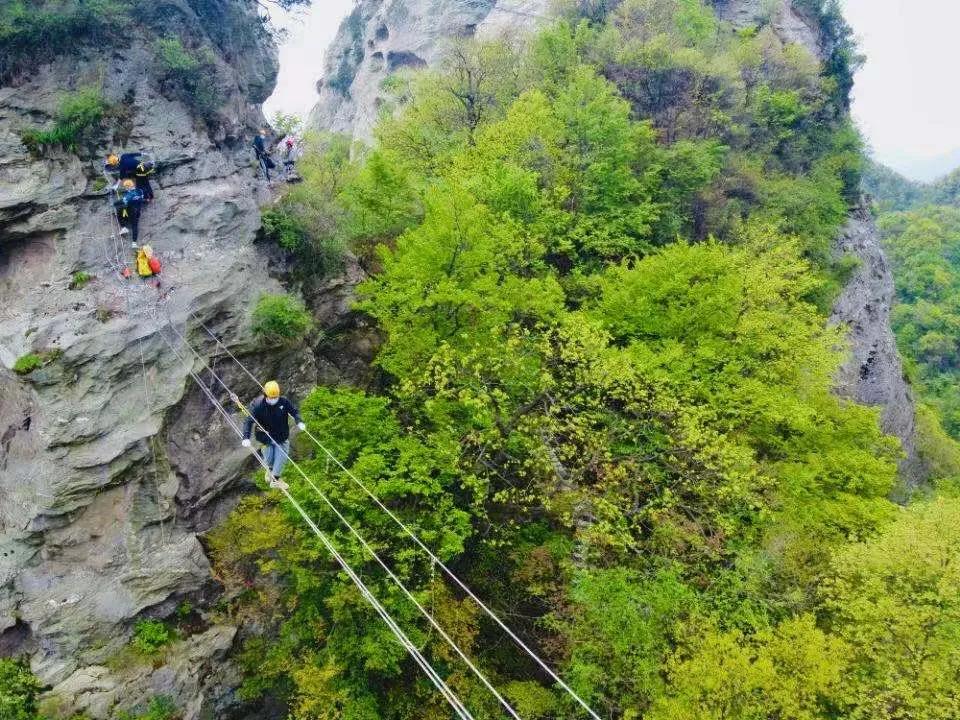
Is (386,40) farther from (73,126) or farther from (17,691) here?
(17,691)

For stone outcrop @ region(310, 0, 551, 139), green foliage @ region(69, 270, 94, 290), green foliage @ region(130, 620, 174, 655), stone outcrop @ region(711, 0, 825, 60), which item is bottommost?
green foliage @ region(130, 620, 174, 655)

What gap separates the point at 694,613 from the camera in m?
14.0

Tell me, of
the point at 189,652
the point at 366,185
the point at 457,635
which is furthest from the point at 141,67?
the point at 457,635

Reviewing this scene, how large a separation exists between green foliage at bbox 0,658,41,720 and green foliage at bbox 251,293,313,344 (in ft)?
29.8

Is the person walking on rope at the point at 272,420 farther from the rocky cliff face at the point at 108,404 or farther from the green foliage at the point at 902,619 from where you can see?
the green foliage at the point at 902,619

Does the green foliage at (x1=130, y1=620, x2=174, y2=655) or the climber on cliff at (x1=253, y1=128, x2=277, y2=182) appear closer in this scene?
the green foliage at (x1=130, y1=620, x2=174, y2=655)

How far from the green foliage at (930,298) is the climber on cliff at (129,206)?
72415 millimetres

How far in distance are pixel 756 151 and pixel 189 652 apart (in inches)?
1490

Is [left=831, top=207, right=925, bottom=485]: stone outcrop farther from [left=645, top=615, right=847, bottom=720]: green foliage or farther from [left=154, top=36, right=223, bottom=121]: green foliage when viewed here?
[left=154, top=36, right=223, bottom=121]: green foliage

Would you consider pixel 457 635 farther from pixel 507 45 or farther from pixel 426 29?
pixel 426 29

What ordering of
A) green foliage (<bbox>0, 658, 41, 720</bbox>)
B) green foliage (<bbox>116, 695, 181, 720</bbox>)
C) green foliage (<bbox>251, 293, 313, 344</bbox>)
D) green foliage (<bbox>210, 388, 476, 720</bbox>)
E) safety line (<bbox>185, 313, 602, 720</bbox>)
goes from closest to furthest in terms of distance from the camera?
1. safety line (<bbox>185, 313, 602, 720</bbox>)
2. green foliage (<bbox>0, 658, 41, 720</bbox>)
3. green foliage (<bbox>116, 695, 181, 720</bbox>)
4. green foliage (<bbox>210, 388, 476, 720</bbox>)
5. green foliage (<bbox>251, 293, 313, 344</bbox>)

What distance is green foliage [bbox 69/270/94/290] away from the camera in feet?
47.7

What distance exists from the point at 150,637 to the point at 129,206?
10.6 m

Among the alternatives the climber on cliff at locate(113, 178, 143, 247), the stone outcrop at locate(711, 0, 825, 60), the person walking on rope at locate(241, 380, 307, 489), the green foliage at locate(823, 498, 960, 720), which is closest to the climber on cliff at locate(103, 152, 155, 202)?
the climber on cliff at locate(113, 178, 143, 247)
